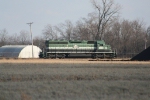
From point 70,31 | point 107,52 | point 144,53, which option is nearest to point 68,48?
point 107,52

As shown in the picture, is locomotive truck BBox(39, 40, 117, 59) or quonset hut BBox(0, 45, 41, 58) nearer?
locomotive truck BBox(39, 40, 117, 59)

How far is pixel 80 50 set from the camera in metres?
51.8

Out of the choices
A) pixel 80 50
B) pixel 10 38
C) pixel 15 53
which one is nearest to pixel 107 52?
pixel 80 50

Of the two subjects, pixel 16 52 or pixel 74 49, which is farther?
pixel 16 52

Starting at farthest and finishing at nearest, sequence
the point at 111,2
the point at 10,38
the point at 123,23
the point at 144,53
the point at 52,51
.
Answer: the point at 10,38 → the point at 123,23 → the point at 111,2 → the point at 52,51 → the point at 144,53

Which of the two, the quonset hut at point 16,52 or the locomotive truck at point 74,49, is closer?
the locomotive truck at point 74,49

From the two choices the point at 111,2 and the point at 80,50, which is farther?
the point at 111,2

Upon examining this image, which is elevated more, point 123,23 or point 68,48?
point 123,23

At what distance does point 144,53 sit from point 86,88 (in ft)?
112

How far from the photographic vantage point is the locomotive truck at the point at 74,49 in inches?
2004

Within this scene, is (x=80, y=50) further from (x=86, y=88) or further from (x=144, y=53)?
(x=86, y=88)

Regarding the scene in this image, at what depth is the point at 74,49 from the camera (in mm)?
51750

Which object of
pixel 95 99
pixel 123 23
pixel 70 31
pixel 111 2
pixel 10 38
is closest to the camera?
pixel 95 99

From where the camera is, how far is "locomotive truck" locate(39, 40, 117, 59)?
50906 mm
